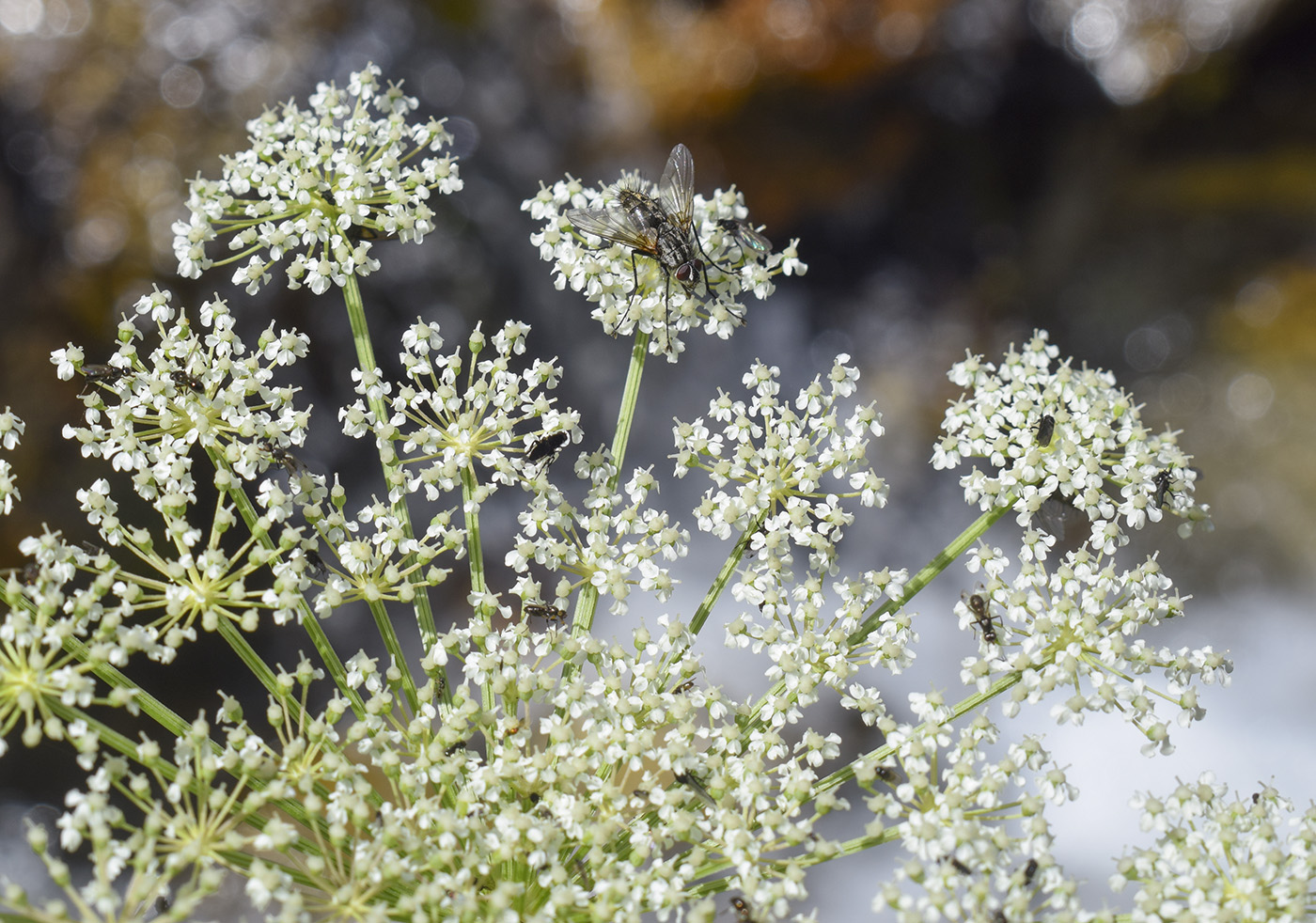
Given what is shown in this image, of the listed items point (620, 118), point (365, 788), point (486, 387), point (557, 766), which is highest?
point (620, 118)

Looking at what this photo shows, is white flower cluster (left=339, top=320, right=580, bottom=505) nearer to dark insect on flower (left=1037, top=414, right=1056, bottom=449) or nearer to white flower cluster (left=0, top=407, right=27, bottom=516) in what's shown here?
white flower cluster (left=0, top=407, right=27, bottom=516)

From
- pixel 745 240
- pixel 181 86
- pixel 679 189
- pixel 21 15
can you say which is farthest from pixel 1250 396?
pixel 21 15

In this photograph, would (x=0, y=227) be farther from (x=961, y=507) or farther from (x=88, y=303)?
(x=961, y=507)

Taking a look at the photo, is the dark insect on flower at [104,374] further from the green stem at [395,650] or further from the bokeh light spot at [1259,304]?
the bokeh light spot at [1259,304]

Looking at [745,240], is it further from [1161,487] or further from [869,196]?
[869,196]

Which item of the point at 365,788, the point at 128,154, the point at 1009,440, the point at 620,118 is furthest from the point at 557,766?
the point at 620,118
